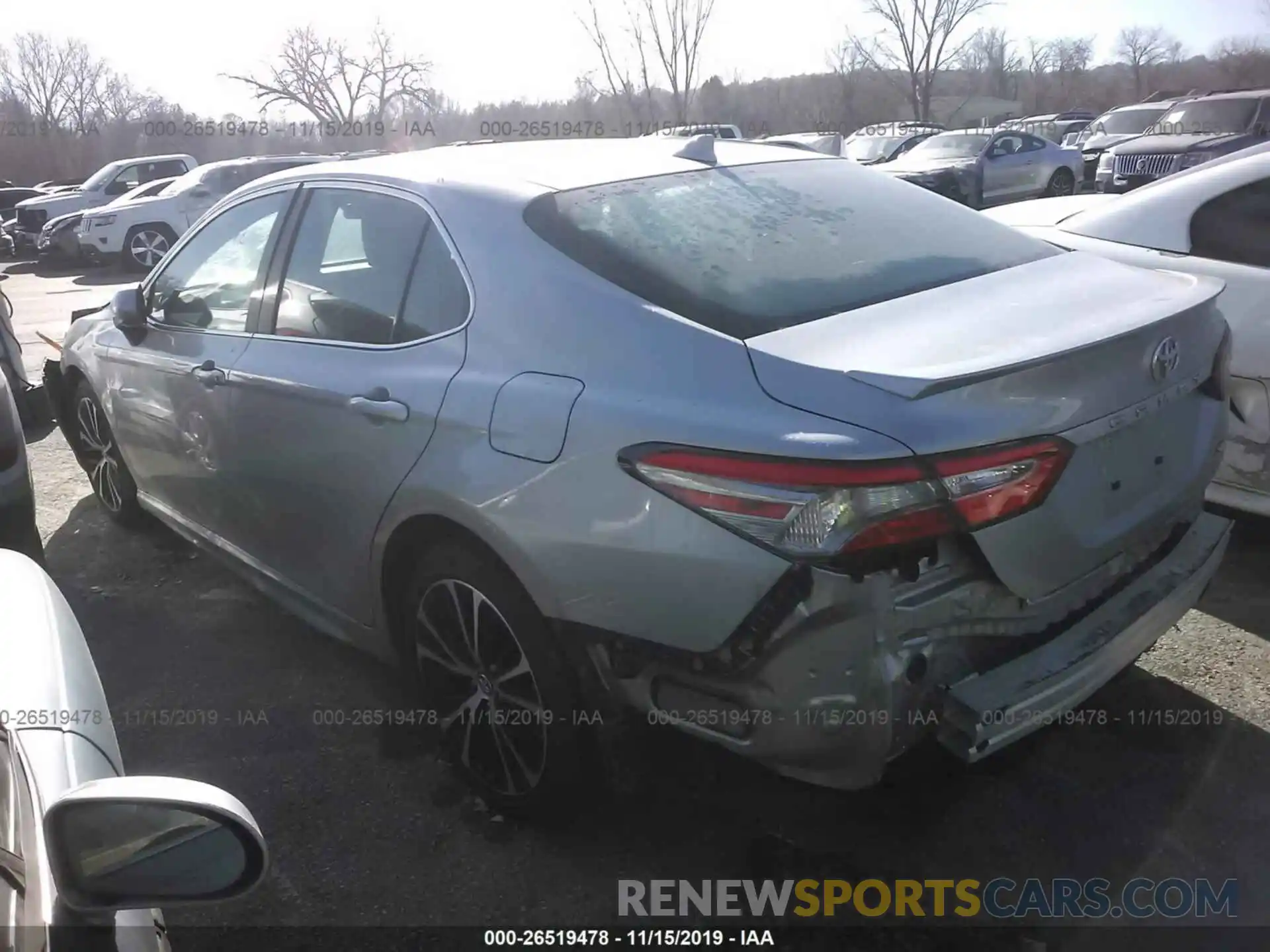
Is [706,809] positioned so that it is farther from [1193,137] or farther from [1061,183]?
[1061,183]

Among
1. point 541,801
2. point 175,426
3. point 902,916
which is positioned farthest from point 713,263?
point 175,426

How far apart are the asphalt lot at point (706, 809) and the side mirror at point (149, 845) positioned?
1208 millimetres

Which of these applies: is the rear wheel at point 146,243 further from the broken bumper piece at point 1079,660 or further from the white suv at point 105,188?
the broken bumper piece at point 1079,660

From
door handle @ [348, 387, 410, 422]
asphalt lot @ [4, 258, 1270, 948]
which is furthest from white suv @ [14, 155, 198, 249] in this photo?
door handle @ [348, 387, 410, 422]

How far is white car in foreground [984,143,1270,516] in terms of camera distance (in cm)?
370

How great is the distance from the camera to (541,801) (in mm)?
2697

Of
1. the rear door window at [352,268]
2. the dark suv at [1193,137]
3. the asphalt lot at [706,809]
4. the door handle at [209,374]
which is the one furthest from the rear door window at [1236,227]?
the dark suv at [1193,137]

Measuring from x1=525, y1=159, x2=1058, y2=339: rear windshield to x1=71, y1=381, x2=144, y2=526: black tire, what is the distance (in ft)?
9.82

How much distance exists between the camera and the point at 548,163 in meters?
3.04

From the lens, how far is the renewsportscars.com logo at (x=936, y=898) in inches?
96.3

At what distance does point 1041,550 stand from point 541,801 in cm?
138

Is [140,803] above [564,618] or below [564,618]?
above

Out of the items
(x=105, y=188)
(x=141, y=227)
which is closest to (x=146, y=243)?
(x=141, y=227)

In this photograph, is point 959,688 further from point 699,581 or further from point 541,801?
point 541,801
